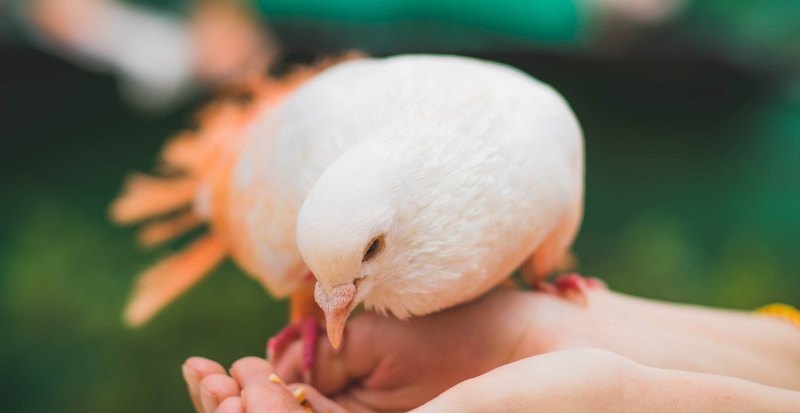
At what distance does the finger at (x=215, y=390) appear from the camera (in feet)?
3.40

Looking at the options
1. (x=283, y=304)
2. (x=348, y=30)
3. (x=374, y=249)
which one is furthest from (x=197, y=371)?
(x=348, y=30)

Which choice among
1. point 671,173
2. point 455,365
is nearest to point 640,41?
point 671,173

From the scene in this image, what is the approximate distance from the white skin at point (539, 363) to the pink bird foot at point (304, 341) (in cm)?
2

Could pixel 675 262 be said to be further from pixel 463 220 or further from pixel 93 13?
pixel 93 13

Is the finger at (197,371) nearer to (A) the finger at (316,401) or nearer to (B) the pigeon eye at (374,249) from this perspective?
(A) the finger at (316,401)

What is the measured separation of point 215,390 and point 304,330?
1.55 feet

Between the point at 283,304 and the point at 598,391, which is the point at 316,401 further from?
the point at 283,304

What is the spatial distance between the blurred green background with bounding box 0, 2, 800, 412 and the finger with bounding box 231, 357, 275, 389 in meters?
1.12

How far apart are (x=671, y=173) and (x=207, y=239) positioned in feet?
6.13

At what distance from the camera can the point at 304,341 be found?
1.46 metres

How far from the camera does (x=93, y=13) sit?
2453 mm

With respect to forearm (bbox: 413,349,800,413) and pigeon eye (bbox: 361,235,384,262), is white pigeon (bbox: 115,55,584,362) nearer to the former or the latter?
pigeon eye (bbox: 361,235,384,262)

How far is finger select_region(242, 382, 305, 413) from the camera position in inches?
38.7

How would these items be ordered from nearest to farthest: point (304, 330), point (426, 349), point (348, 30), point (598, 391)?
point (598, 391) → point (426, 349) → point (304, 330) → point (348, 30)
